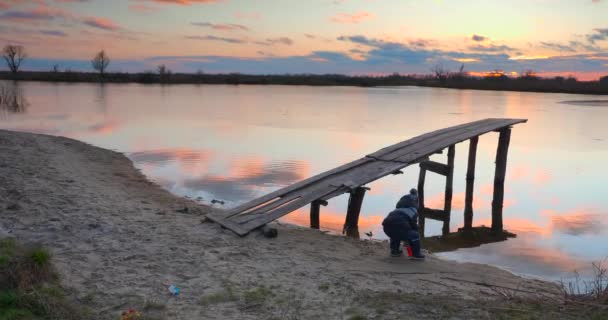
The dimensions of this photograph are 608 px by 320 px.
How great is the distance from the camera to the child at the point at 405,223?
754cm

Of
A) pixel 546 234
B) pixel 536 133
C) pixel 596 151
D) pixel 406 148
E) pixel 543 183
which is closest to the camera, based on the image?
pixel 546 234

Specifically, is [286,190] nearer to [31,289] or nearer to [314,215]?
[314,215]

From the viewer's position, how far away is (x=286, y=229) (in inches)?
372

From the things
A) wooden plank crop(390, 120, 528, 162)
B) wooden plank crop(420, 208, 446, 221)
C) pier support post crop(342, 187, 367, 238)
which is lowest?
wooden plank crop(420, 208, 446, 221)

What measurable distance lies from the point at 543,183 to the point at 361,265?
39.4 ft

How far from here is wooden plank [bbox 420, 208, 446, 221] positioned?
13.0 metres

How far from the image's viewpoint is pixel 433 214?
13.2m

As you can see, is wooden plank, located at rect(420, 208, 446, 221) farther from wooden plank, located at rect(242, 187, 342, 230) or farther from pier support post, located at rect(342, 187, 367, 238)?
wooden plank, located at rect(242, 187, 342, 230)

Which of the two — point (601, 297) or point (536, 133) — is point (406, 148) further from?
point (536, 133)

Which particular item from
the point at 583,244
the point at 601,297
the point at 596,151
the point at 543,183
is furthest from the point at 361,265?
the point at 596,151

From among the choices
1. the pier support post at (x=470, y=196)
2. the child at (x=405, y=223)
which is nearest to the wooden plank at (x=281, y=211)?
the child at (x=405, y=223)

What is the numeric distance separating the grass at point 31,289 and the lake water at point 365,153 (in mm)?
6487

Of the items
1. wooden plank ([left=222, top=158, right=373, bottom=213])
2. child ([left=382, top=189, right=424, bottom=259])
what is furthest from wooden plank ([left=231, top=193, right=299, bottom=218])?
child ([left=382, top=189, right=424, bottom=259])

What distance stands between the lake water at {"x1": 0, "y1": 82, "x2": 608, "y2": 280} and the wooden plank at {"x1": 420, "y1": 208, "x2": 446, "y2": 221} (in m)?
0.34
